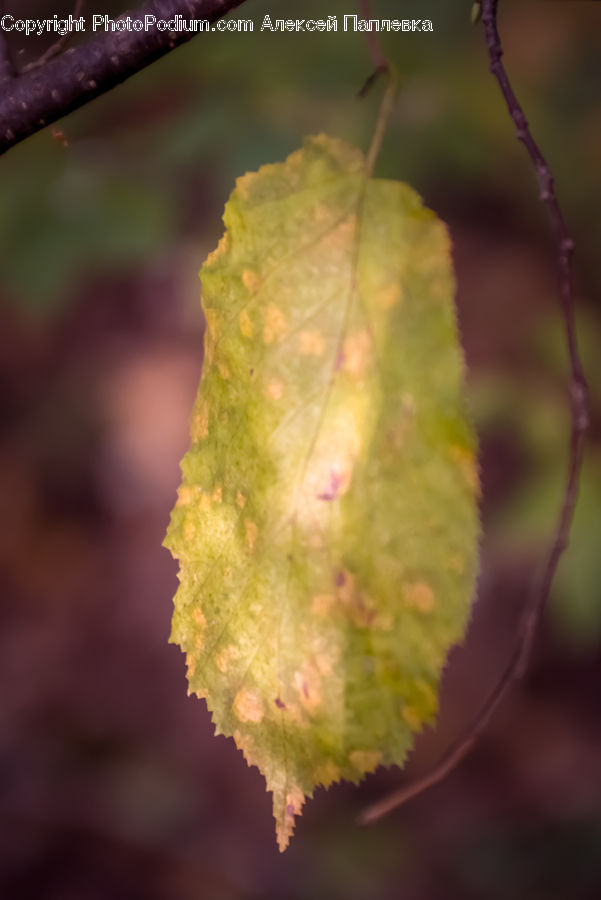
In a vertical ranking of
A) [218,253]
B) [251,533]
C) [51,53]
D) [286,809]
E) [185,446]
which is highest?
[51,53]

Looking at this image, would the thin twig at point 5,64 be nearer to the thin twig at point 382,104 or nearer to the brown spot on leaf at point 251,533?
the thin twig at point 382,104

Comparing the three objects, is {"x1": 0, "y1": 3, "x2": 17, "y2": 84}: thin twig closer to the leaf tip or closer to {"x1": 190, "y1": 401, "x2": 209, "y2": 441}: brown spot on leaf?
{"x1": 190, "y1": 401, "x2": 209, "y2": 441}: brown spot on leaf

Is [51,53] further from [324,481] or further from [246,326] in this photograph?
[324,481]

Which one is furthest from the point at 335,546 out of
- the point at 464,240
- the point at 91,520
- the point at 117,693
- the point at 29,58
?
the point at 464,240

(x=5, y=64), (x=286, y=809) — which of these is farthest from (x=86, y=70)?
(x=286, y=809)

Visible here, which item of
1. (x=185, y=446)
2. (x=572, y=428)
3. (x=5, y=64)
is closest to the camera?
(x=572, y=428)

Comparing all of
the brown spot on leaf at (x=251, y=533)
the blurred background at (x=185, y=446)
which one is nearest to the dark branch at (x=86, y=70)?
the brown spot on leaf at (x=251, y=533)

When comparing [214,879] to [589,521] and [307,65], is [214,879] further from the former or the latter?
[307,65]
